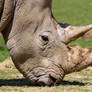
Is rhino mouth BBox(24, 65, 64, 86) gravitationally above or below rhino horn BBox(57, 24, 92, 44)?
below

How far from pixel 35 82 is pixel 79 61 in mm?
1071

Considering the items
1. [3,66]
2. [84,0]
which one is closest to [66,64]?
[3,66]

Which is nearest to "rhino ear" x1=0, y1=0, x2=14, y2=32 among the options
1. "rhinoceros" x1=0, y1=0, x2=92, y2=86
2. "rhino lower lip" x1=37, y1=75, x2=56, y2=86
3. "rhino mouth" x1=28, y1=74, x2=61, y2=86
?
"rhinoceros" x1=0, y1=0, x2=92, y2=86

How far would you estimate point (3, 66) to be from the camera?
13812 millimetres

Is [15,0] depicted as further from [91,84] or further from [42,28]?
[91,84]

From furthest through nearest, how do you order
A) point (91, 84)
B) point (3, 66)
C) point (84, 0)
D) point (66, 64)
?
point (84, 0) < point (3, 66) < point (91, 84) < point (66, 64)

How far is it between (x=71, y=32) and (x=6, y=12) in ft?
4.83

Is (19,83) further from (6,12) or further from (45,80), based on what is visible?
(6,12)

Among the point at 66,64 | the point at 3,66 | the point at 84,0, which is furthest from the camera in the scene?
the point at 84,0

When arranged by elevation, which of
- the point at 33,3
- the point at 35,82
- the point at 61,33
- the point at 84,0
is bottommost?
the point at 84,0

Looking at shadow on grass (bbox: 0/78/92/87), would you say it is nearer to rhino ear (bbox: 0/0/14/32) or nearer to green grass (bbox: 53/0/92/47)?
rhino ear (bbox: 0/0/14/32)

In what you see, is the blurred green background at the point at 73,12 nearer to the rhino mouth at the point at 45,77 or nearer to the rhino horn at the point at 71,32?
the rhino horn at the point at 71,32

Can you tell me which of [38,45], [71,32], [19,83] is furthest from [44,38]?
[19,83]

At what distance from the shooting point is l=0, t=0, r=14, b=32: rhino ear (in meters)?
9.45
